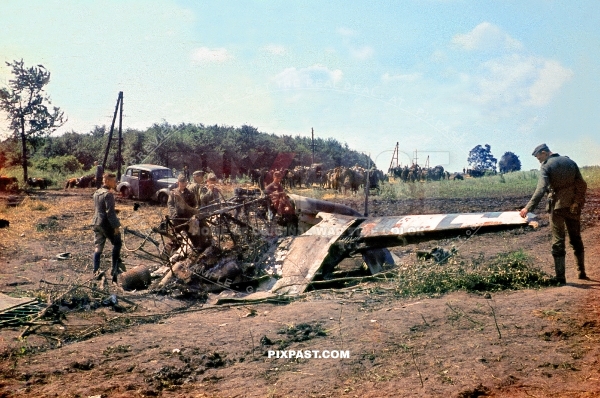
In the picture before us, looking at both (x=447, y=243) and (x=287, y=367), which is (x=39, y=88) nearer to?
(x=447, y=243)

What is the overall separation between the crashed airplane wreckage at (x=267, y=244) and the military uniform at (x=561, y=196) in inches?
24.0

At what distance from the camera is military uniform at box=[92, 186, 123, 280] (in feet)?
26.9

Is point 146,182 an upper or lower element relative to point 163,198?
upper

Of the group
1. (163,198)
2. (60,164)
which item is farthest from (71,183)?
(163,198)

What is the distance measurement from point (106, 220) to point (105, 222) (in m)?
0.04

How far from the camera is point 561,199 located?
19.9 feet

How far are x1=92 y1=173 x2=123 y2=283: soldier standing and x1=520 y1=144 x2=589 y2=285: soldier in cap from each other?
6267mm

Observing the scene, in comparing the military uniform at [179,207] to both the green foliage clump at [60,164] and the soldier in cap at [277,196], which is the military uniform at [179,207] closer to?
the soldier in cap at [277,196]

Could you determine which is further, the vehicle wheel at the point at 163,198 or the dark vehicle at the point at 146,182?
the dark vehicle at the point at 146,182

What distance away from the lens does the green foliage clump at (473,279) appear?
19.6ft

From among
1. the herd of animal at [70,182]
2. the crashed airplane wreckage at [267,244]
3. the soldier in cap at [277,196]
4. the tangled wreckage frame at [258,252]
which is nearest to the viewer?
the tangled wreckage frame at [258,252]

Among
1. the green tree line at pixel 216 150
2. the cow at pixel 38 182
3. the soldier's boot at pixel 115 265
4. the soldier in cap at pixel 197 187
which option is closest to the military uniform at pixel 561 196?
the soldier in cap at pixel 197 187

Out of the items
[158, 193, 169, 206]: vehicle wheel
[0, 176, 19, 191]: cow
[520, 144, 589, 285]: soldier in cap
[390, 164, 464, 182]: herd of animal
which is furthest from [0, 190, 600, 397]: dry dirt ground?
[390, 164, 464, 182]: herd of animal

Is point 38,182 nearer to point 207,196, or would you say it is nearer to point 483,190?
point 207,196
